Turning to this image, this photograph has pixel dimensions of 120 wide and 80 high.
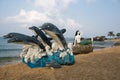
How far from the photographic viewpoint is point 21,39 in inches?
421

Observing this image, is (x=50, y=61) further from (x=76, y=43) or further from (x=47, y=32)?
(x=76, y=43)

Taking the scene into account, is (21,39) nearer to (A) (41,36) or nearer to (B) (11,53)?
(A) (41,36)

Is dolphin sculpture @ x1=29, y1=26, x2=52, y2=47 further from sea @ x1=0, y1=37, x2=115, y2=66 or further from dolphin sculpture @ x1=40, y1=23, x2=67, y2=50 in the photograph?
sea @ x1=0, y1=37, x2=115, y2=66

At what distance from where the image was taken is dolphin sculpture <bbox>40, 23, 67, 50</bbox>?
1078 cm

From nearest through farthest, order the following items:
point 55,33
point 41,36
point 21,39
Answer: point 21,39 → point 55,33 → point 41,36

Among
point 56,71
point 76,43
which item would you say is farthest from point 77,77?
point 76,43

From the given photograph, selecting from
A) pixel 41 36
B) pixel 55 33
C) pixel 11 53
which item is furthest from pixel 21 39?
pixel 11 53

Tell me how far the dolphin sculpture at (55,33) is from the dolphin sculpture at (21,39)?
2.35 feet

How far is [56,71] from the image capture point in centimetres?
1022

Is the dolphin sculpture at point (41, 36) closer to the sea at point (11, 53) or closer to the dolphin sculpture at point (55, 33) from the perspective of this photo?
the dolphin sculpture at point (55, 33)

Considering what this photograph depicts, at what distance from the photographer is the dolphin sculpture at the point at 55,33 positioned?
35.4ft

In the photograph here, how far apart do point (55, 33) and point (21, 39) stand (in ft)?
5.02

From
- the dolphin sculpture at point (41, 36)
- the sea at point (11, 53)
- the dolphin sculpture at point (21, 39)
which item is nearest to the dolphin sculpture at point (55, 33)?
the dolphin sculpture at point (41, 36)

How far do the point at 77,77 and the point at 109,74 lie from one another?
144 cm
